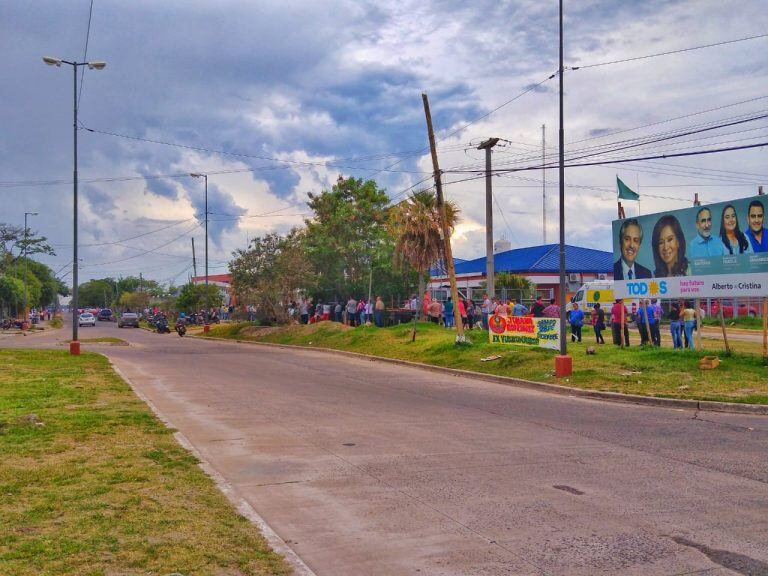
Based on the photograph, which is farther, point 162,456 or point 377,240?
point 377,240

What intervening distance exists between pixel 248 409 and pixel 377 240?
3004cm

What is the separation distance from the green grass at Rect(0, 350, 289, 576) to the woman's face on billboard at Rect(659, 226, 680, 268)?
55.8 feet

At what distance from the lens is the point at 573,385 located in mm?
17516

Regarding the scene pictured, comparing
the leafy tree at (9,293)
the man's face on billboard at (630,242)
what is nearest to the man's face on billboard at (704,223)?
the man's face on billboard at (630,242)

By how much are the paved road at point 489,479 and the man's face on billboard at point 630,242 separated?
1033cm

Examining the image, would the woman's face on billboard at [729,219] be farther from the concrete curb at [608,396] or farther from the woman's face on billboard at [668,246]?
the concrete curb at [608,396]

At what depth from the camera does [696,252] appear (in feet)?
71.9

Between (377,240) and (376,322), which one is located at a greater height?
(377,240)

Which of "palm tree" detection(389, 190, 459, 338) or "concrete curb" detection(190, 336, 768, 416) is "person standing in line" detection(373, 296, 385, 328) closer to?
"palm tree" detection(389, 190, 459, 338)

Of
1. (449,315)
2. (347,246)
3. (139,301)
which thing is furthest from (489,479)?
(139,301)

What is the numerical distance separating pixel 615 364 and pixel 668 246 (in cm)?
594

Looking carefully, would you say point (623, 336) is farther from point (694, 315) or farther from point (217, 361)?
point (217, 361)

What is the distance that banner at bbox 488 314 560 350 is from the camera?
22.2 meters

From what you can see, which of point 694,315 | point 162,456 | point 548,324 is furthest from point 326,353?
point 162,456
